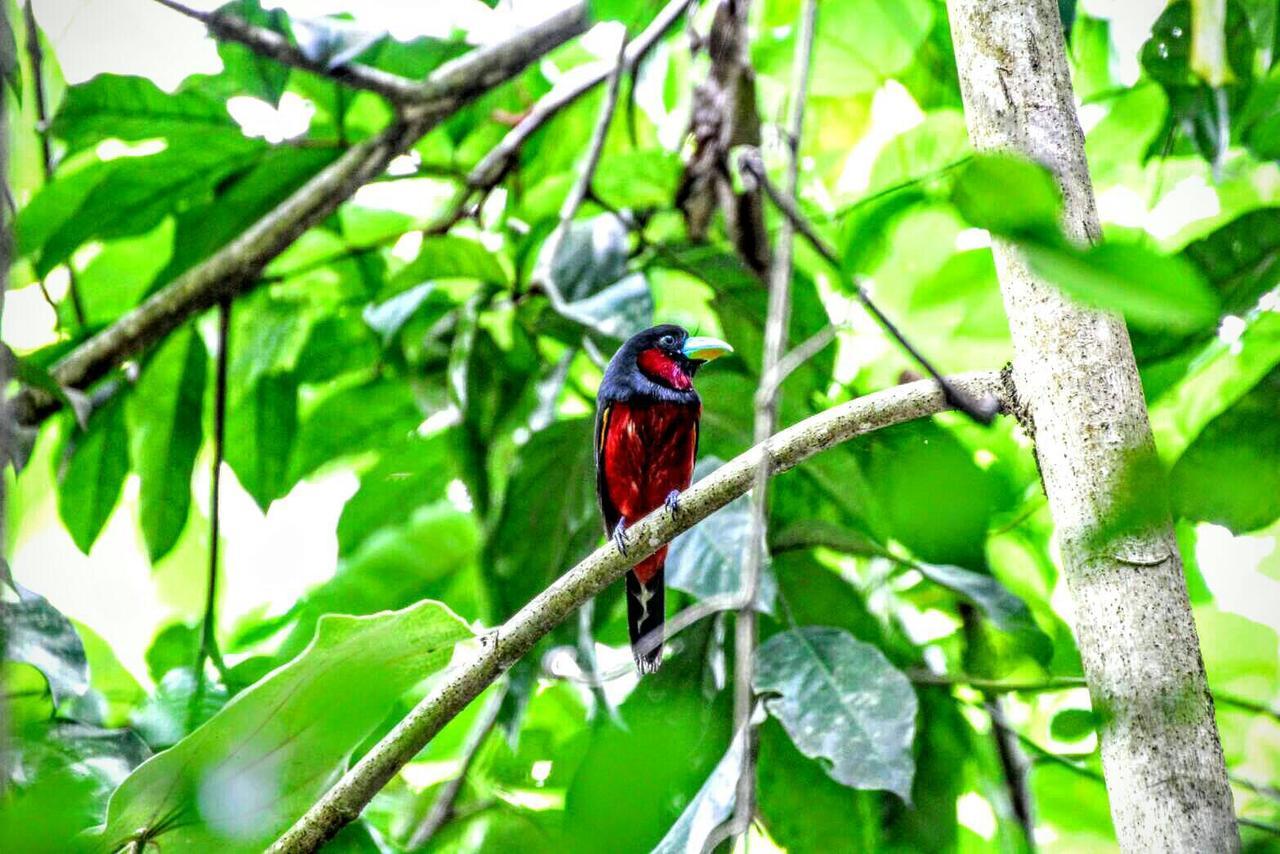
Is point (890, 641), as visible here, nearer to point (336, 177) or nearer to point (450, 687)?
point (450, 687)

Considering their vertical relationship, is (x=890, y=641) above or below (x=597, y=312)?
below

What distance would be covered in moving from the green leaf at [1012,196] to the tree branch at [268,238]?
240 cm

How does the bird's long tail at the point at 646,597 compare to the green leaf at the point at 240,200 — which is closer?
the bird's long tail at the point at 646,597

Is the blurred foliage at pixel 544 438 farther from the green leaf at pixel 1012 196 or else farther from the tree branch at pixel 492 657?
the green leaf at pixel 1012 196

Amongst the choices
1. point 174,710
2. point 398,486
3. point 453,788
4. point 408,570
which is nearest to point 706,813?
point 453,788

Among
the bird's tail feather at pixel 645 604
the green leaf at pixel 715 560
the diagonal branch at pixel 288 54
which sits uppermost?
the diagonal branch at pixel 288 54

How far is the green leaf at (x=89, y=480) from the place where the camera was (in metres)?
2.81

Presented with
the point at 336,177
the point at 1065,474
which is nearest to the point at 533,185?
the point at 336,177

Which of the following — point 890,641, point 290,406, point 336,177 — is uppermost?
point 336,177

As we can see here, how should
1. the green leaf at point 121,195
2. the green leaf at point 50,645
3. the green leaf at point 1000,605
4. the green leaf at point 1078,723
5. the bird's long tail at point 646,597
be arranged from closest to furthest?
1. the green leaf at point 1078,723
2. the green leaf at point 50,645
3. the green leaf at point 1000,605
4. the bird's long tail at point 646,597
5. the green leaf at point 121,195

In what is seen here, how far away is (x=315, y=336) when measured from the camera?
3168 mm

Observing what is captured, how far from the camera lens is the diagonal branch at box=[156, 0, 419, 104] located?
6.97ft

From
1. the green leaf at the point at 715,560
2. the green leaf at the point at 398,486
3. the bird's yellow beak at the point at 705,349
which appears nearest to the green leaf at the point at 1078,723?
the green leaf at the point at 715,560

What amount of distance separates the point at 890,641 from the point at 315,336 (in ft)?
5.34
